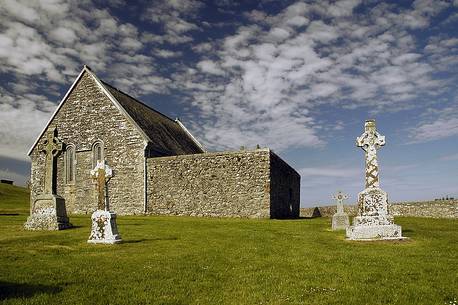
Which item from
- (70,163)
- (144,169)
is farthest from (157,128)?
(70,163)

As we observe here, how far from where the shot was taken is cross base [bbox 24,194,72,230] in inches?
685

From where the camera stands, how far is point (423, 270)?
8.62 m

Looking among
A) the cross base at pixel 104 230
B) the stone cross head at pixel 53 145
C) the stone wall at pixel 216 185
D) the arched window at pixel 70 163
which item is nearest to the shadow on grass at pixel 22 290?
the cross base at pixel 104 230

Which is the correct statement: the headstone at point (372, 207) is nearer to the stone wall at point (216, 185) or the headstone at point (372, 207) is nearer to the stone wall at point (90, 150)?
the stone wall at point (216, 185)

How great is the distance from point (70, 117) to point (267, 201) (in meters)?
18.6

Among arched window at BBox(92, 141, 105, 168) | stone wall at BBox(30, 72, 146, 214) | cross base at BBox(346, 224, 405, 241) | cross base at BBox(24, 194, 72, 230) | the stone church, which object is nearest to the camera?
cross base at BBox(346, 224, 405, 241)

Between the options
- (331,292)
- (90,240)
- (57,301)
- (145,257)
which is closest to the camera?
(57,301)

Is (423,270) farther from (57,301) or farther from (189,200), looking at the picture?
(189,200)

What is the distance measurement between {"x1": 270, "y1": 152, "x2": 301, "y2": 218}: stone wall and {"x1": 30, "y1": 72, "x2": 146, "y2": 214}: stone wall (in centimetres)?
999

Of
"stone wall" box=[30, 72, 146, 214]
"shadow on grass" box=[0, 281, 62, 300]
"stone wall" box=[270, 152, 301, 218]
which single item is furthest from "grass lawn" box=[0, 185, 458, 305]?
"stone wall" box=[30, 72, 146, 214]

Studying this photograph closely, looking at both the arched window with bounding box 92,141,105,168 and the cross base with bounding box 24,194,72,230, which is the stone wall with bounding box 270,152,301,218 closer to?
the cross base with bounding box 24,194,72,230

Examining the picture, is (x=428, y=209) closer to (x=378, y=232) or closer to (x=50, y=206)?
(x=378, y=232)

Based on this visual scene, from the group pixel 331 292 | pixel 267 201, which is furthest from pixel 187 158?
pixel 331 292

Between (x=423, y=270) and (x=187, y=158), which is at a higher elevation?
(x=187, y=158)
